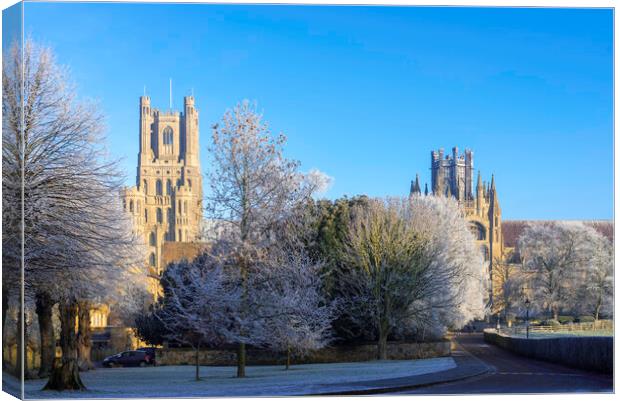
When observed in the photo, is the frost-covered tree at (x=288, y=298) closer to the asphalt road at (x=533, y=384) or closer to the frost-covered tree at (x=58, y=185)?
the frost-covered tree at (x=58, y=185)

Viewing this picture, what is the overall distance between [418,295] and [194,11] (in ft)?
68.8

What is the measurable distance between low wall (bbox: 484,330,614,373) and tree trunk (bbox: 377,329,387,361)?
18.8ft

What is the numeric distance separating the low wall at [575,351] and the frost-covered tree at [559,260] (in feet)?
5.16

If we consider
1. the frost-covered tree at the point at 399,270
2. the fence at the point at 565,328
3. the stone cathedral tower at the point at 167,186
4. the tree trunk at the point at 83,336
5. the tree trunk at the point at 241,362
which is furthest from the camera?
the frost-covered tree at the point at 399,270

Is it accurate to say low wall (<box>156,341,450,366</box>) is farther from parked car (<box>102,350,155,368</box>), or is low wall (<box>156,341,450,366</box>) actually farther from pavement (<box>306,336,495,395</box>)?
pavement (<box>306,336,495,395</box>)

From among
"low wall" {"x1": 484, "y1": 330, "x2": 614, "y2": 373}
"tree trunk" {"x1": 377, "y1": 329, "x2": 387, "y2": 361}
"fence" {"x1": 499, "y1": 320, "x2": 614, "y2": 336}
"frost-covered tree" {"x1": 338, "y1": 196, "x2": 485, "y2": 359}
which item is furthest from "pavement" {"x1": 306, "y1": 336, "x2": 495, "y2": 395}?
"frost-covered tree" {"x1": 338, "y1": 196, "x2": 485, "y2": 359}

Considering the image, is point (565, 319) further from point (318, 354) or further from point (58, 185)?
point (58, 185)

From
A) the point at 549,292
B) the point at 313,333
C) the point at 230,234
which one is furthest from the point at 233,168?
the point at 549,292

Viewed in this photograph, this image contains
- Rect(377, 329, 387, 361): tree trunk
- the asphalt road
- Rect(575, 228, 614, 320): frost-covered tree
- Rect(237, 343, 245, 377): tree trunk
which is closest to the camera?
the asphalt road

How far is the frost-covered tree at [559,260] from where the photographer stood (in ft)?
98.0

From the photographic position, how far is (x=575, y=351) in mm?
24375

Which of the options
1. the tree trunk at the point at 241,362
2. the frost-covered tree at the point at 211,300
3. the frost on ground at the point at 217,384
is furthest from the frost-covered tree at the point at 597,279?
the frost-covered tree at the point at 211,300

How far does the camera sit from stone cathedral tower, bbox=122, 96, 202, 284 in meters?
25.7

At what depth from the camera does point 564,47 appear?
20141mm
